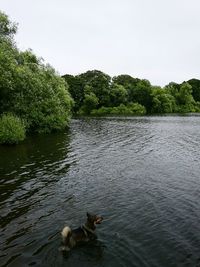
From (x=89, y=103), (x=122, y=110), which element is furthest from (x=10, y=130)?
(x=89, y=103)

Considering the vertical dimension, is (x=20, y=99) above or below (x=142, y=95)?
below

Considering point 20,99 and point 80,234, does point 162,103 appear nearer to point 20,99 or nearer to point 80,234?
point 20,99

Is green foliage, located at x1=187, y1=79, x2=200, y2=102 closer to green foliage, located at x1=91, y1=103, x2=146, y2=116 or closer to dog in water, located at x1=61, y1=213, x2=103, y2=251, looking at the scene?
green foliage, located at x1=91, y1=103, x2=146, y2=116

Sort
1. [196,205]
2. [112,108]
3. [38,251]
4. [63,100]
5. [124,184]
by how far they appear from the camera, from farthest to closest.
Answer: [112,108]
[63,100]
[124,184]
[196,205]
[38,251]

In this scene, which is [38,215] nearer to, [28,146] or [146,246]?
[146,246]

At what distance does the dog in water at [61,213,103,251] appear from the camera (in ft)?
40.8

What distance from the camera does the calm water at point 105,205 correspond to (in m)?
12.6

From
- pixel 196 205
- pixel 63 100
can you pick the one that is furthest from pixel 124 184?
pixel 63 100

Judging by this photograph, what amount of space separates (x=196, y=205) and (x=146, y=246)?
5.84 m

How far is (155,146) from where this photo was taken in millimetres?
39031

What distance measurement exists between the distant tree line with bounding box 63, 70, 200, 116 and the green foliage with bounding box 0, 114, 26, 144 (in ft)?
297

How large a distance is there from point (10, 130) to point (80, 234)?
29230 mm

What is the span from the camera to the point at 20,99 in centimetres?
4766

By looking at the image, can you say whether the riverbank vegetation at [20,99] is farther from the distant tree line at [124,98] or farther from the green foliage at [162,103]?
the green foliage at [162,103]
